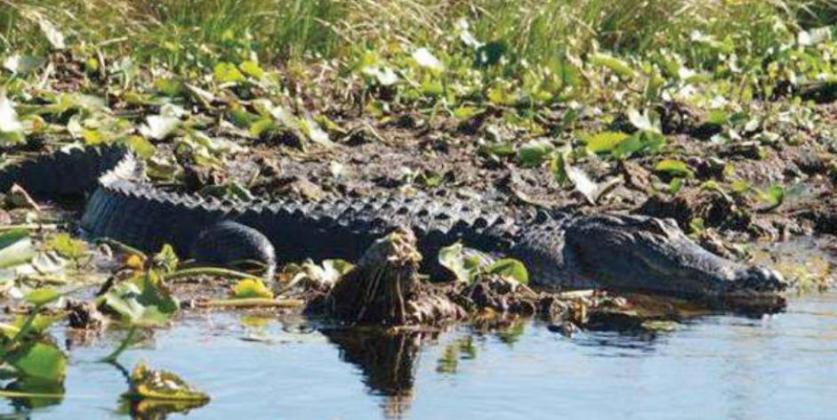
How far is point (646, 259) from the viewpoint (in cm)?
821

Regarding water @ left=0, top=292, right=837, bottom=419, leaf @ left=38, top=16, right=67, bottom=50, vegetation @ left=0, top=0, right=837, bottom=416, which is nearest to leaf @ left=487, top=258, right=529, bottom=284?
vegetation @ left=0, top=0, right=837, bottom=416

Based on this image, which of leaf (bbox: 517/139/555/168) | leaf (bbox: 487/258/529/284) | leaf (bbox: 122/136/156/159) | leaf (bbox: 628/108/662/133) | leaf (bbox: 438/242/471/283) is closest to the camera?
leaf (bbox: 438/242/471/283)

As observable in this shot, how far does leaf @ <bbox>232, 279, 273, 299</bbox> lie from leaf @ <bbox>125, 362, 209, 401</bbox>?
1597 millimetres

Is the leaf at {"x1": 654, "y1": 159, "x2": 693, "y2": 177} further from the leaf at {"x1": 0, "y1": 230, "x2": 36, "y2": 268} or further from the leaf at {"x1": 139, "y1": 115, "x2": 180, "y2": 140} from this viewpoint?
the leaf at {"x1": 0, "y1": 230, "x2": 36, "y2": 268}

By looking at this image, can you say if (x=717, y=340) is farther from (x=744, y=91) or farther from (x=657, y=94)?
(x=744, y=91)

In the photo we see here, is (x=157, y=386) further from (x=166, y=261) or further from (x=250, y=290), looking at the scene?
(x=166, y=261)

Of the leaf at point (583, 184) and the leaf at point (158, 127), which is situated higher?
the leaf at point (158, 127)

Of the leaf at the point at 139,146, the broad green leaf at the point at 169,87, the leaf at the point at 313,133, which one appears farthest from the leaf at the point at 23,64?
the leaf at the point at 313,133

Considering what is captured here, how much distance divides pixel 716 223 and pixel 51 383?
14.1 feet

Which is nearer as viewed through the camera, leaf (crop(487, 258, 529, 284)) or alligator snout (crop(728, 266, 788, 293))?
leaf (crop(487, 258, 529, 284))

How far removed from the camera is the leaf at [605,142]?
9.89m

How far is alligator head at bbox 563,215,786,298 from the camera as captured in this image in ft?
26.1

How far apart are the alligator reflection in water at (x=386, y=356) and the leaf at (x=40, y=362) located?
0.85m

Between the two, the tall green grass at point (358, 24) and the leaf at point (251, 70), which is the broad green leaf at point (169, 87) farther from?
the tall green grass at point (358, 24)
